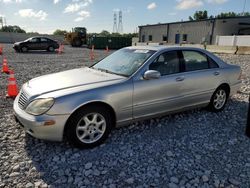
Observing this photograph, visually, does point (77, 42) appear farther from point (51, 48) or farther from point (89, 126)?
point (89, 126)

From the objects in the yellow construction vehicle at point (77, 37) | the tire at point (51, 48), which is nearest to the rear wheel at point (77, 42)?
the yellow construction vehicle at point (77, 37)

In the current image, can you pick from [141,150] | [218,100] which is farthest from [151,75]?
[218,100]

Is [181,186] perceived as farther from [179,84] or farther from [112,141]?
[179,84]

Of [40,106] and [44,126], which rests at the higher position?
[40,106]

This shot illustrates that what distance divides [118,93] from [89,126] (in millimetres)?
667

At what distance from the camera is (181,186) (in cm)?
289

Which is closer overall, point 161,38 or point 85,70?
point 85,70

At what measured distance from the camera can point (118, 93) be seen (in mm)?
3715

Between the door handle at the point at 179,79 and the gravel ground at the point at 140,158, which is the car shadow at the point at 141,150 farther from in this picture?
the door handle at the point at 179,79

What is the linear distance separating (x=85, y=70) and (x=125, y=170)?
2228 mm

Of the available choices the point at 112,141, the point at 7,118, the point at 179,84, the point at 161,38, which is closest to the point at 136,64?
the point at 179,84

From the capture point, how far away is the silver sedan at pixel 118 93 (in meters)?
3.37

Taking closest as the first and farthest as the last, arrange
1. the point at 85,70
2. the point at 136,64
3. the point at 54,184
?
the point at 54,184, the point at 136,64, the point at 85,70

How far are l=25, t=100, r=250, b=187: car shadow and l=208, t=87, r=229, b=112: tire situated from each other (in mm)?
420
